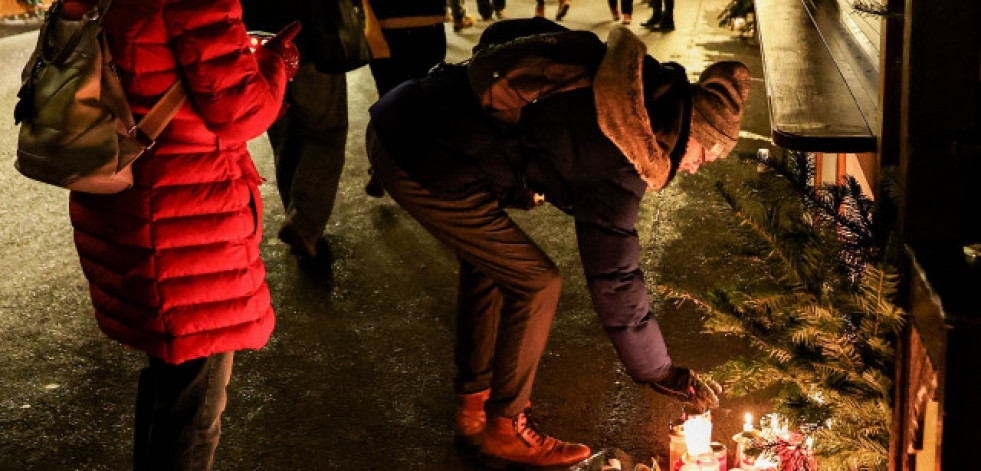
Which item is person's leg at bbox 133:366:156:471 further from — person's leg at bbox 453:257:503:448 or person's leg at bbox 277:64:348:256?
person's leg at bbox 277:64:348:256

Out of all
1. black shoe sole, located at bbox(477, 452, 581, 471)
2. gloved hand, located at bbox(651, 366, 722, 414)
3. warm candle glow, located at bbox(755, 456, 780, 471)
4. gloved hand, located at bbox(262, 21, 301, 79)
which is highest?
gloved hand, located at bbox(262, 21, 301, 79)

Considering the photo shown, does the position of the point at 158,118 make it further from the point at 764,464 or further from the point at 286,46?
the point at 764,464

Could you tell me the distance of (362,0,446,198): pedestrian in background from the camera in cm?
622

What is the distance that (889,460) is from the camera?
9.30 ft

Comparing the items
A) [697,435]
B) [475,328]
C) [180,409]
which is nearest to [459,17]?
[475,328]

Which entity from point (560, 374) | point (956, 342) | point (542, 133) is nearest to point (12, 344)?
point (560, 374)

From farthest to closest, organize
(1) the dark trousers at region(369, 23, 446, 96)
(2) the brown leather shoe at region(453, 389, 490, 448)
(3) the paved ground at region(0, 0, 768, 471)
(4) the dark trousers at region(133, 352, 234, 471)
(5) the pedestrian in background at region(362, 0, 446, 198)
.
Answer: (1) the dark trousers at region(369, 23, 446, 96) → (5) the pedestrian in background at region(362, 0, 446, 198) → (3) the paved ground at region(0, 0, 768, 471) → (2) the brown leather shoe at region(453, 389, 490, 448) → (4) the dark trousers at region(133, 352, 234, 471)

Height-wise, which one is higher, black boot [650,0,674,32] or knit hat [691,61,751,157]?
knit hat [691,61,751,157]

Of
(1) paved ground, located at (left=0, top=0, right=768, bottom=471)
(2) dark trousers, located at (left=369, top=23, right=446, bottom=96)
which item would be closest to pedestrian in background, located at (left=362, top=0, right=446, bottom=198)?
(2) dark trousers, located at (left=369, top=23, right=446, bottom=96)

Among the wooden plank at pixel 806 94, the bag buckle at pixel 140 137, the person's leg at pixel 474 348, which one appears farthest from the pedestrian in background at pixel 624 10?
the bag buckle at pixel 140 137

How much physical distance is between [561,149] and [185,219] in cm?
112

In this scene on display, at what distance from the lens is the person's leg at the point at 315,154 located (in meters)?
5.55

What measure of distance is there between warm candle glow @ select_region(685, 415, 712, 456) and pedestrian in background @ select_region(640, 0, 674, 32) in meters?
9.27

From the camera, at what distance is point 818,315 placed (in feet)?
9.20
